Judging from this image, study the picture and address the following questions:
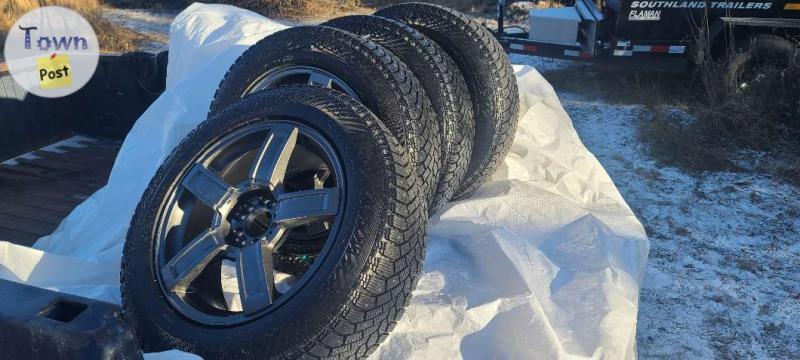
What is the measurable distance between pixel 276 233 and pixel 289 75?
1036mm

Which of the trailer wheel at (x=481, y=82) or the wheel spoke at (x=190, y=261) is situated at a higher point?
the trailer wheel at (x=481, y=82)

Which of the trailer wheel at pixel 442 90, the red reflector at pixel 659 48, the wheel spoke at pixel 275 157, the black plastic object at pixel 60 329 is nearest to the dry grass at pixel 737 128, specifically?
the red reflector at pixel 659 48

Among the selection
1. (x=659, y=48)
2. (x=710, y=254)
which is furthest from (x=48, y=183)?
(x=659, y=48)

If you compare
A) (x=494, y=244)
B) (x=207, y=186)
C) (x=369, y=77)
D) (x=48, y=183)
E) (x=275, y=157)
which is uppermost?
(x=369, y=77)

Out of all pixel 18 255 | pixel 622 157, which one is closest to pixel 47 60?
pixel 18 255

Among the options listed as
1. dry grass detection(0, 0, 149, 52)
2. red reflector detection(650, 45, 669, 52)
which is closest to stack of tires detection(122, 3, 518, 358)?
red reflector detection(650, 45, 669, 52)

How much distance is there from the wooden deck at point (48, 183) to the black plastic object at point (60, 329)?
9.89 ft

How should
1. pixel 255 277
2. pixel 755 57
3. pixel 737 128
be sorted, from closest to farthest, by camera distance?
pixel 255 277
pixel 737 128
pixel 755 57

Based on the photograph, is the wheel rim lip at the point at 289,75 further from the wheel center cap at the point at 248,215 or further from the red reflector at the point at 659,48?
the red reflector at the point at 659,48

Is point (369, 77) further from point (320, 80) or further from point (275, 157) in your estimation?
point (275, 157)

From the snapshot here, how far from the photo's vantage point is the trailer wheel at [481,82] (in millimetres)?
3717

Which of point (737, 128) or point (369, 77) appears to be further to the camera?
point (737, 128)

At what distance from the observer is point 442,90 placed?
11.0 feet

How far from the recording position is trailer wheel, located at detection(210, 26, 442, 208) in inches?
115
